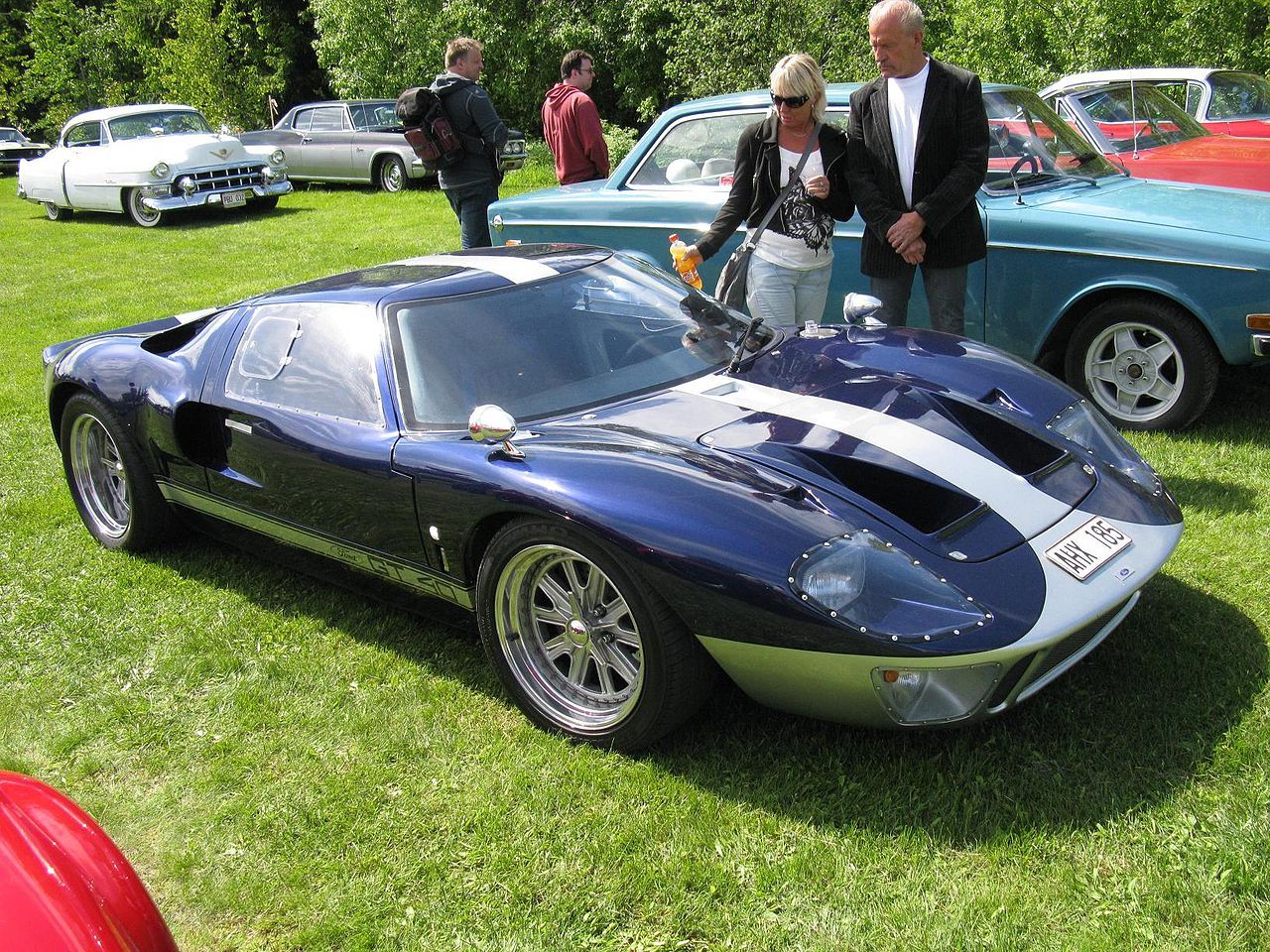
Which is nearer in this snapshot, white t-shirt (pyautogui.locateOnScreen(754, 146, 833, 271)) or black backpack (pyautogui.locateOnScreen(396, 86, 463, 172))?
white t-shirt (pyautogui.locateOnScreen(754, 146, 833, 271))

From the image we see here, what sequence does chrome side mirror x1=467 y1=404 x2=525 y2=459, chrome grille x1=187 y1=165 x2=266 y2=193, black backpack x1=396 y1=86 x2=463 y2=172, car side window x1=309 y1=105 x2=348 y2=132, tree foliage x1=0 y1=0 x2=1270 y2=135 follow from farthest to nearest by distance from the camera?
car side window x1=309 y1=105 x2=348 y2=132 → chrome grille x1=187 y1=165 x2=266 y2=193 → tree foliage x1=0 y1=0 x2=1270 y2=135 → black backpack x1=396 y1=86 x2=463 y2=172 → chrome side mirror x1=467 y1=404 x2=525 y2=459

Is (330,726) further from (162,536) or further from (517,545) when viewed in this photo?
(162,536)

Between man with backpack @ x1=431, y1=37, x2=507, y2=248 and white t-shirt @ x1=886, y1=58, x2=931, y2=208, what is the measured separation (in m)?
3.11

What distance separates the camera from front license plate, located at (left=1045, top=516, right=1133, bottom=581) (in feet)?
9.52

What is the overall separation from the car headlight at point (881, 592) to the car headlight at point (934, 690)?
0.10 metres

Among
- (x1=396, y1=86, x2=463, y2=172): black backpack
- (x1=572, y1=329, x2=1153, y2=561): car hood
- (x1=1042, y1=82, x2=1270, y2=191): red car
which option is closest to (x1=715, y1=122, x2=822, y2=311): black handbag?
(x1=572, y1=329, x2=1153, y2=561): car hood

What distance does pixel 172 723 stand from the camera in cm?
364

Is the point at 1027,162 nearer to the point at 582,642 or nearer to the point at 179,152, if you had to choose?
the point at 582,642

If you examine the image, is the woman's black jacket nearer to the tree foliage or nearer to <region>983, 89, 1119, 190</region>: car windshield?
<region>983, 89, 1119, 190</region>: car windshield

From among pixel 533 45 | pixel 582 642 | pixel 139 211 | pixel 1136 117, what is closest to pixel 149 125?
pixel 139 211

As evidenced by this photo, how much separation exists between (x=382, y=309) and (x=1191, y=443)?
11.3 feet

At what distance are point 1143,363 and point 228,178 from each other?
13.2m

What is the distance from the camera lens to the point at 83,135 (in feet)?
52.5

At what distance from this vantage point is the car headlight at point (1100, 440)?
342 centimetres
